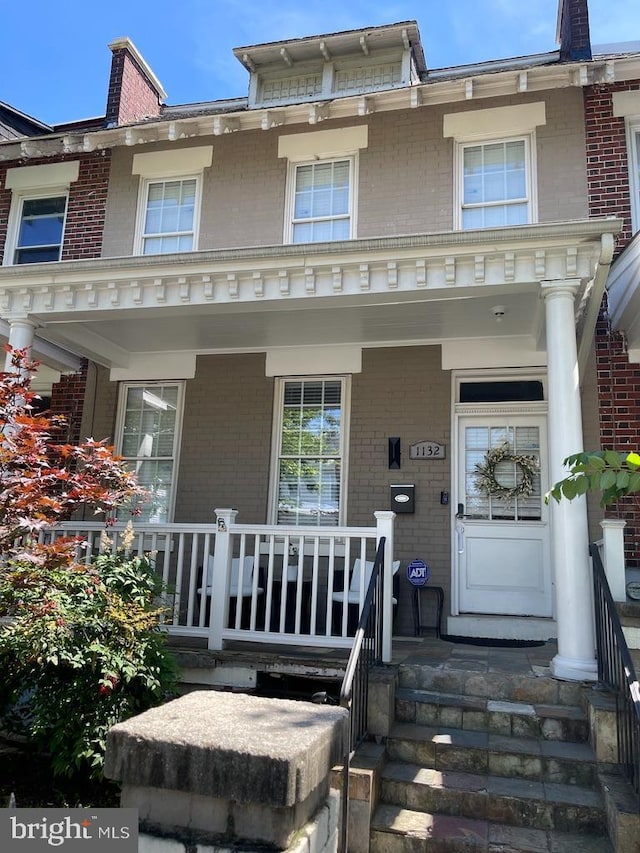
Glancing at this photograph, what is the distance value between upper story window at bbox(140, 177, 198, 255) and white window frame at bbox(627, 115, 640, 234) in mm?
5020

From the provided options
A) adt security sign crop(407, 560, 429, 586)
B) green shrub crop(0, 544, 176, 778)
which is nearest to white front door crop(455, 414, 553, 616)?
adt security sign crop(407, 560, 429, 586)

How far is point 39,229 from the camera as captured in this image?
8695 millimetres

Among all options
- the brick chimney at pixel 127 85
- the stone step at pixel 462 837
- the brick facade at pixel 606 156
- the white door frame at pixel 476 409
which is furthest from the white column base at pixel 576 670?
the brick chimney at pixel 127 85

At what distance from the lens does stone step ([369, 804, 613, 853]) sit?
3.14m

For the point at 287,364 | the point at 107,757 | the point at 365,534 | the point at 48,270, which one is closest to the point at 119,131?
the point at 48,270

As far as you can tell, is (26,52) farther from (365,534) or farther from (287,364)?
(365,534)

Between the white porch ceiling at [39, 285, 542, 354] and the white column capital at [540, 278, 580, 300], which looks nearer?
the white column capital at [540, 278, 580, 300]

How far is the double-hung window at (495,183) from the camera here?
718cm

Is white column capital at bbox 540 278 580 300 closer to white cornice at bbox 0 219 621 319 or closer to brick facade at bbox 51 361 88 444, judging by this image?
white cornice at bbox 0 219 621 319

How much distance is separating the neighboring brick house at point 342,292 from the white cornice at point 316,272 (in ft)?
0.06

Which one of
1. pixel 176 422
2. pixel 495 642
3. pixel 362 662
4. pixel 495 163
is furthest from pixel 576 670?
pixel 495 163

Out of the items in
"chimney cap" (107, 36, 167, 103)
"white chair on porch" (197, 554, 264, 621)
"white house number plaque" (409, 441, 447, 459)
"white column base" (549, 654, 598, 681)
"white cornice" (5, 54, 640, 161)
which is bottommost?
"white column base" (549, 654, 598, 681)

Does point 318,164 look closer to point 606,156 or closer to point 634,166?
point 606,156

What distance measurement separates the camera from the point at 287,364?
24.0 ft
